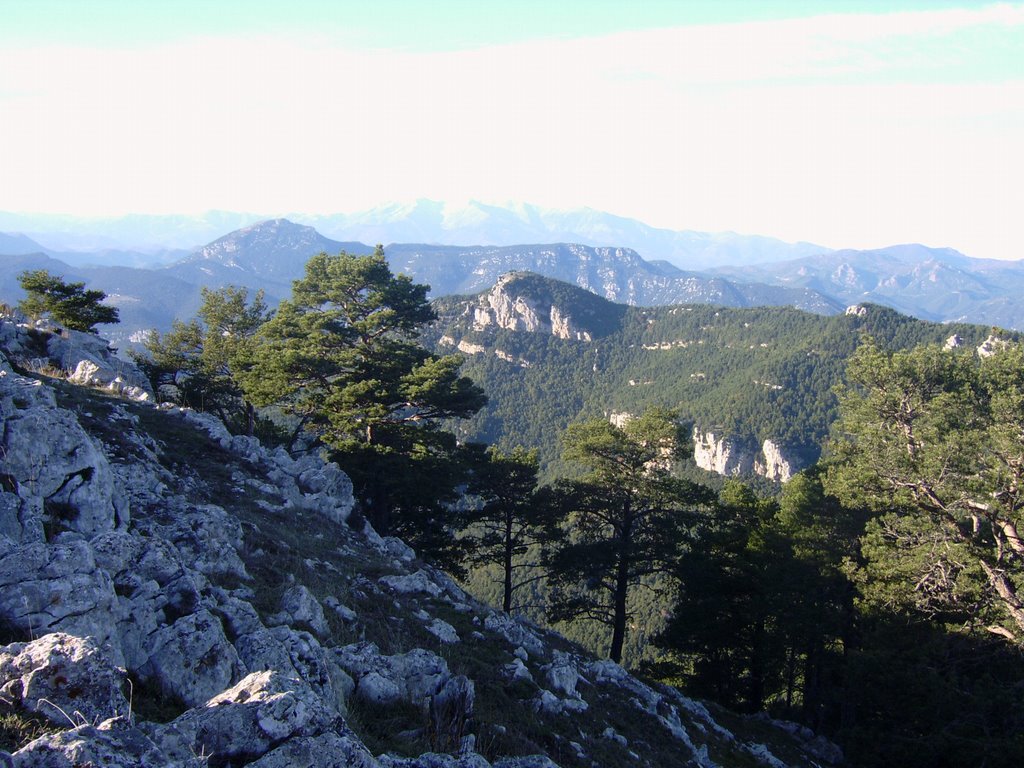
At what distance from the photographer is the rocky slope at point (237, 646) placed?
13.9ft

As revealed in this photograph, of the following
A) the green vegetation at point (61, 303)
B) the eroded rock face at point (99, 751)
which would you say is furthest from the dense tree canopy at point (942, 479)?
the green vegetation at point (61, 303)

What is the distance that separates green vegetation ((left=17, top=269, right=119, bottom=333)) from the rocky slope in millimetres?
16360

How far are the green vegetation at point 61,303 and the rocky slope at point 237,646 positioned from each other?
16.4 m

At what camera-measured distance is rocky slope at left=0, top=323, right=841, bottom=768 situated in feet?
13.9

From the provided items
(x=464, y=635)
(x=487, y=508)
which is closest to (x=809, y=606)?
(x=487, y=508)

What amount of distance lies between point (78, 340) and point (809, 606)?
95.8 ft

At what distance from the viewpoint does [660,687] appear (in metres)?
17.1

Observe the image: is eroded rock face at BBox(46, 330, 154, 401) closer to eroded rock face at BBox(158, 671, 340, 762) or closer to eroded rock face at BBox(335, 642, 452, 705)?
eroded rock face at BBox(335, 642, 452, 705)

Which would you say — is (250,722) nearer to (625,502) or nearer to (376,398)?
(625,502)

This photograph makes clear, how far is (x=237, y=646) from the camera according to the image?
21.8 feet

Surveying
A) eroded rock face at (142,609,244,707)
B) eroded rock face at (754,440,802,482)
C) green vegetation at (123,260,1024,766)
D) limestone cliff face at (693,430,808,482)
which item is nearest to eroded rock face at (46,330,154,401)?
green vegetation at (123,260,1024,766)

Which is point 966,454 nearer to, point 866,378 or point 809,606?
point 866,378

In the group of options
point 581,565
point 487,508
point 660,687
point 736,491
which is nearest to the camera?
point 660,687

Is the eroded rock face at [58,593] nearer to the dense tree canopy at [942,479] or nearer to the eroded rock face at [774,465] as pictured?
the dense tree canopy at [942,479]
